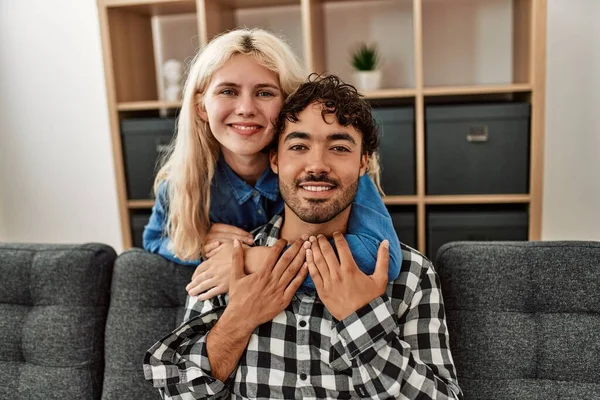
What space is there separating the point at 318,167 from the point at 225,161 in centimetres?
44

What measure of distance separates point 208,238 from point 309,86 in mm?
460

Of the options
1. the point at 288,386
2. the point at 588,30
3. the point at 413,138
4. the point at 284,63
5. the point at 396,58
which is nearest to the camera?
the point at 288,386

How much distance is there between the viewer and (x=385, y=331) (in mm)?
1082

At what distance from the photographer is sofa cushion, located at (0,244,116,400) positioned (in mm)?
1391

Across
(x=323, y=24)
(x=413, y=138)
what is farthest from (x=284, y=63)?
(x=323, y=24)

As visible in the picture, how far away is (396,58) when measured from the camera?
264cm

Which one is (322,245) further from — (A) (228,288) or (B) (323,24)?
(B) (323,24)

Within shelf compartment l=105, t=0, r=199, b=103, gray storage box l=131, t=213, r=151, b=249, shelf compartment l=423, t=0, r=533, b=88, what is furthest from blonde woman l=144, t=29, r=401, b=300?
shelf compartment l=423, t=0, r=533, b=88

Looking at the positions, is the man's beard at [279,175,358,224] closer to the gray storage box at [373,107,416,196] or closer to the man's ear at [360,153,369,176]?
the man's ear at [360,153,369,176]

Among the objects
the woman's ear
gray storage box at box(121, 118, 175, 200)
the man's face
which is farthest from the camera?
gray storage box at box(121, 118, 175, 200)

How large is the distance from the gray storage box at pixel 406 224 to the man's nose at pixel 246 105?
1.12 metres

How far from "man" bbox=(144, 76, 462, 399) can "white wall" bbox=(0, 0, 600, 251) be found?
1.65 metres

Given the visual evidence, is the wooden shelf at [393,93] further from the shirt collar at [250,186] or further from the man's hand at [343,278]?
the man's hand at [343,278]

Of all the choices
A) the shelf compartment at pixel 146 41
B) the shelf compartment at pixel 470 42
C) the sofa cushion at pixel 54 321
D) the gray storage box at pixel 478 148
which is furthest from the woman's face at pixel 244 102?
the shelf compartment at pixel 470 42
